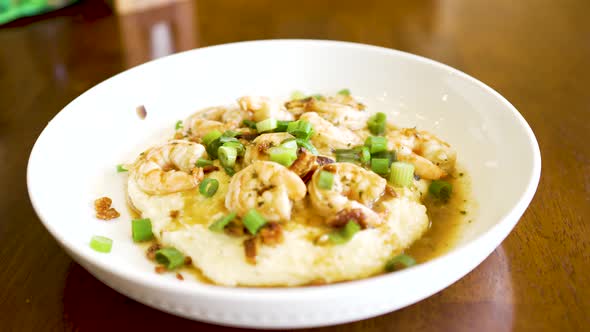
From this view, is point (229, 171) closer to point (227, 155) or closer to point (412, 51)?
point (227, 155)

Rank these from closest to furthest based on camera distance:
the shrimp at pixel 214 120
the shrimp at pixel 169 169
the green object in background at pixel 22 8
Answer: the shrimp at pixel 169 169 < the shrimp at pixel 214 120 < the green object in background at pixel 22 8

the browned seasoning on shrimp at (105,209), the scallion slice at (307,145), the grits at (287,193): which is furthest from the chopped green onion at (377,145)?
the browned seasoning on shrimp at (105,209)

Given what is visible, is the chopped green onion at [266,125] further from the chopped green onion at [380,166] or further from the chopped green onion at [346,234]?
the chopped green onion at [346,234]

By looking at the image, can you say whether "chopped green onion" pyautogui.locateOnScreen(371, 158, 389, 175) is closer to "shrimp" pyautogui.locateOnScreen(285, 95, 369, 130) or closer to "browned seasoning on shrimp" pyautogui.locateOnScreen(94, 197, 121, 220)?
"shrimp" pyautogui.locateOnScreen(285, 95, 369, 130)

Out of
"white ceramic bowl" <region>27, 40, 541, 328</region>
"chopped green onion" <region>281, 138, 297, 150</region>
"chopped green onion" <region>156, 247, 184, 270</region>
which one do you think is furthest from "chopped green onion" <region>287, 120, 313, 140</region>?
"chopped green onion" <region>156, 247, 184, 270</region>

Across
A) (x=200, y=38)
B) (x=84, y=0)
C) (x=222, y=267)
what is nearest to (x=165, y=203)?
(x=222, y=267)
